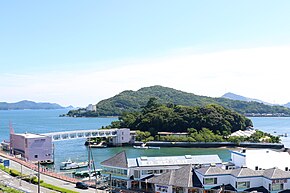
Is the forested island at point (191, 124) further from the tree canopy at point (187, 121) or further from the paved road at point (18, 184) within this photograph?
the paved road at point (18, 184)

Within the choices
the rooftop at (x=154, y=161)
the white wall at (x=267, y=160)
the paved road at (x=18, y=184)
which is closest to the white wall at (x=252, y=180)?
the white wall at (x=267, y=160)

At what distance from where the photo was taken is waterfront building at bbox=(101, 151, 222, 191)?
24406 millimetres

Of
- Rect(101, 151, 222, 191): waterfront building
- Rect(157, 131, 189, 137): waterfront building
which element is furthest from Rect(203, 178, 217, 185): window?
Rect(157, 131, 189, 137): waterfront building

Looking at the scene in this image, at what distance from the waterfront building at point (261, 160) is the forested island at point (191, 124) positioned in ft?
104

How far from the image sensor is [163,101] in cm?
15512

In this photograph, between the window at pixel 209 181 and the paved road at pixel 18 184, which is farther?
the paved road at pixel 18 184

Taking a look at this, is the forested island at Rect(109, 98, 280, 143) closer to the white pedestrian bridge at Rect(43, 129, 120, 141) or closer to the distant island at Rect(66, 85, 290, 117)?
the white pedestrian bridge at Rect(43, 129, 120, 141)

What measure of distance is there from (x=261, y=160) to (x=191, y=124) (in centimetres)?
4143

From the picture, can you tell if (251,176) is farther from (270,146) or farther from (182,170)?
(270,146)

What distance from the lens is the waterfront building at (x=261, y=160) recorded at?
2495cm

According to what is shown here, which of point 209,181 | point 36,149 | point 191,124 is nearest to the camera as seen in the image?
point 209,181

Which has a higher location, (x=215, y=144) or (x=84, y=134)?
(x=84, y=134)

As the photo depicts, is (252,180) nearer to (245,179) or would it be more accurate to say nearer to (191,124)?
(245,179)

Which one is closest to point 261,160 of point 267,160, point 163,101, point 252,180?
point 267,160
